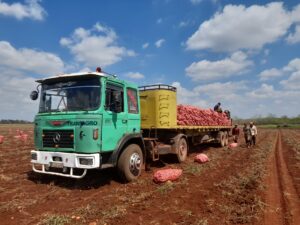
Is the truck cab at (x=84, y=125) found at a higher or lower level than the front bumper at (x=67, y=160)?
higher

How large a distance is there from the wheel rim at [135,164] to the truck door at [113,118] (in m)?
0.77

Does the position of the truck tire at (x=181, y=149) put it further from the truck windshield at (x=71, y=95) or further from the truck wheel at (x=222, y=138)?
the truck wheel at (x=222, y=138)

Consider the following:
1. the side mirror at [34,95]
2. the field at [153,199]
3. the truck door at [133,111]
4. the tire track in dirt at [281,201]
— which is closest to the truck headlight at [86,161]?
the field at [153,199]

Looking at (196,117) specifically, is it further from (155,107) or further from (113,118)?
(113,118)

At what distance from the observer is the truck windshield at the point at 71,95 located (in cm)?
757

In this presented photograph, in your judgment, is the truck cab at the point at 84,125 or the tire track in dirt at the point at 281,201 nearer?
the tire track in dirt at the point at 281,201

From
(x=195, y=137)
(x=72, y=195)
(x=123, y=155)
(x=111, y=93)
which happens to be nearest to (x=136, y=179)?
(x=123, y=155)

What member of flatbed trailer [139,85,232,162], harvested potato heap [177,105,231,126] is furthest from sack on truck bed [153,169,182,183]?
harvested potato heap [177,105,231,126]

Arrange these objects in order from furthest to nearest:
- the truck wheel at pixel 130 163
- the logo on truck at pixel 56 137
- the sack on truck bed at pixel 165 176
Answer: the sack on truck bed at pixel 165 176 < the truck wheel at pixel 130 163 < the logo on truck at pixel 56 137

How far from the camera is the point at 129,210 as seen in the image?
6012mm

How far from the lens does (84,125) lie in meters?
7.32

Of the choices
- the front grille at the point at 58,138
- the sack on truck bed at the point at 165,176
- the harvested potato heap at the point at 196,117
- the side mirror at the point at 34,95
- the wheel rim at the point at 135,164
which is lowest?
the sack on truck bed at the point at 165,176

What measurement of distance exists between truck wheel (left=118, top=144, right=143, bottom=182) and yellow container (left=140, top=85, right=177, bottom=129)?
6.34 feet

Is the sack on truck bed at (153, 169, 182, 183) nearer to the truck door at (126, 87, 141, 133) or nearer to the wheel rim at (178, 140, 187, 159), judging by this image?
the truck door at (126, 87, 141, 133)
